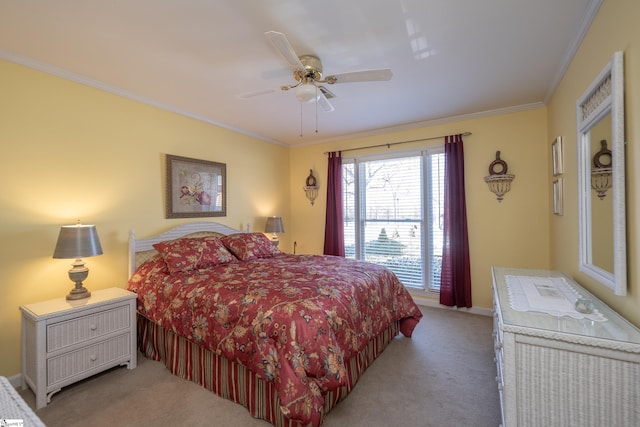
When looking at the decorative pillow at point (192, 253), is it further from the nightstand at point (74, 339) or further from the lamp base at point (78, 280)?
the lamp base at point (78, 280)

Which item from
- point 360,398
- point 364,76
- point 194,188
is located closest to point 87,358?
point 194,188

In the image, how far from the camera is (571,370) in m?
1.22

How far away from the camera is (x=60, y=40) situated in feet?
6.86

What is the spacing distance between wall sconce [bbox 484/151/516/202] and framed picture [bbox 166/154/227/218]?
358 centimetres

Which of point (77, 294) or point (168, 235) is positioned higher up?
point (168, 235)

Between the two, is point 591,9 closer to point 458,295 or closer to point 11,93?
point 458,295

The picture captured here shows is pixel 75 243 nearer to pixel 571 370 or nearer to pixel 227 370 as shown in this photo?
pixel 227 370

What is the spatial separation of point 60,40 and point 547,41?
12.1 feet

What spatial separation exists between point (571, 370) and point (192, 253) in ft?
9.94

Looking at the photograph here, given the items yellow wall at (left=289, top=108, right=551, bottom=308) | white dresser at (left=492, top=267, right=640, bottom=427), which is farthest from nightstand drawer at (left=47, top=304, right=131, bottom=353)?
yellow wall at (left=289, top=108, right=551, bottom=308)

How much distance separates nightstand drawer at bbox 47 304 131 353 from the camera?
209cm

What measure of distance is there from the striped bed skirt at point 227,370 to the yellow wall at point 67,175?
0.81 metres

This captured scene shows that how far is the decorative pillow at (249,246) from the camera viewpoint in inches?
135

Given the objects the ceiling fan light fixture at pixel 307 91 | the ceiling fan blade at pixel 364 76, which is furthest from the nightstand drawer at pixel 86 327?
the ceiling fan blade at pixel 364 76
